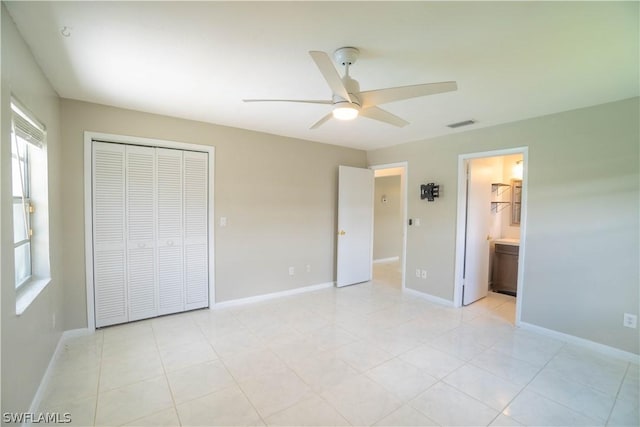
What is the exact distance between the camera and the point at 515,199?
15.6 feet

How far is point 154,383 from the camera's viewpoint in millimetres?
2211

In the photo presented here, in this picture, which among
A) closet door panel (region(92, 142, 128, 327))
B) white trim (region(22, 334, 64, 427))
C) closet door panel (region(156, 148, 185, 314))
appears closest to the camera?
white trim (region(22, 334, 64, 427))

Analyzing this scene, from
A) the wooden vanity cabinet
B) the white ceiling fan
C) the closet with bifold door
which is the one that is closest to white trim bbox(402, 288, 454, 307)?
the wooden vanity cabinet

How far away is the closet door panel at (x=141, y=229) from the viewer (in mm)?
3164

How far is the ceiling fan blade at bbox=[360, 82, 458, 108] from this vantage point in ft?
5.39

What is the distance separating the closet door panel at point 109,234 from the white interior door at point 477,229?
431 centimetres

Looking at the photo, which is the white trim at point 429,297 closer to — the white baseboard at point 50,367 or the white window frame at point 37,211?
the white baseboard at point 50,367

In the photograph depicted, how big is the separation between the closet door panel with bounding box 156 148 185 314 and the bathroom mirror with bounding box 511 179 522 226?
5.08 metres

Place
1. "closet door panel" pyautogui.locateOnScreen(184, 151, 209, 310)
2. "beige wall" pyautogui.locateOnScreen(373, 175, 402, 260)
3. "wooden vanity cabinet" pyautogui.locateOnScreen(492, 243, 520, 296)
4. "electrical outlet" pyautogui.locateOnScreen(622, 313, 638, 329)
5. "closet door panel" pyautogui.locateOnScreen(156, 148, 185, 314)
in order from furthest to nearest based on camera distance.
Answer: "beige wall" pyautogui.locateOnScreen(373, 175, 402, 260) → "wooden vanity cabinet" pyautogui.locateOnScreen(492, 243, 520, 296) → "closet door panel" pyautogui.locateOnScreen(184, 151, 209, 310) → "closet door panel" pyautogui.locateOnScreen(156, 148, 185, 314) → "electrical outlet" pyautogui.locateOnScreen(622, 313, 638, 329)

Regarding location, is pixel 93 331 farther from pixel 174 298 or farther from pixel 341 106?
pixel 341 106

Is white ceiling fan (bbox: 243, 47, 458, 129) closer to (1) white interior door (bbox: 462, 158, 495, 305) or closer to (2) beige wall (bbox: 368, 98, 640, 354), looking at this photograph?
(2) beige wall (bbox: 368, 98, 640, 354)

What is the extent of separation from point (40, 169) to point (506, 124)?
472cm

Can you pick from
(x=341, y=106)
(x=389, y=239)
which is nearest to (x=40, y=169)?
(x=341, y=106)

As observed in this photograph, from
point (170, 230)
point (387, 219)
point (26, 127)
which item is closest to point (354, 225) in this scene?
point (387, 219)
